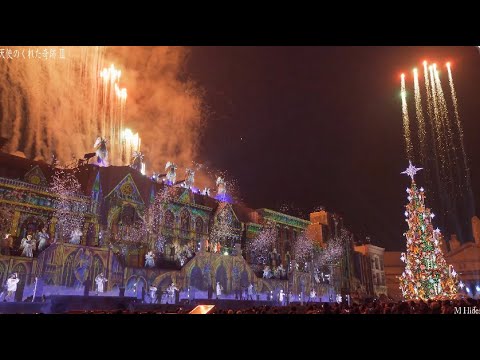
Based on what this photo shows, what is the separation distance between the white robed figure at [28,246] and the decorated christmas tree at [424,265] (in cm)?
2482

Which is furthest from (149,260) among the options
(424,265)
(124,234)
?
(424,265)

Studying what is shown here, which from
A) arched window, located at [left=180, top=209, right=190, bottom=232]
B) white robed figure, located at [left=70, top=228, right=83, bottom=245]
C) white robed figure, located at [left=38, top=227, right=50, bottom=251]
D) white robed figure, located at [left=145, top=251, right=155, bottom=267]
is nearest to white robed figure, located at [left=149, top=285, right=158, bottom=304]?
white robed figure, located at [left=145, top=251, right=155, bottom=267]

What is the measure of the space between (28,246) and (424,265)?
2616 cm

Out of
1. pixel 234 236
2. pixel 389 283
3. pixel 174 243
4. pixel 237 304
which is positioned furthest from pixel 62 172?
pixel 389 283

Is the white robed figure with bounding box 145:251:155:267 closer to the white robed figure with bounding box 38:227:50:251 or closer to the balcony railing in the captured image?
the balcony railing

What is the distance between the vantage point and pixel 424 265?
25516 millimetres

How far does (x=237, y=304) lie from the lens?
33156 mm

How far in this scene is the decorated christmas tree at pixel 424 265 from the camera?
2516 cm

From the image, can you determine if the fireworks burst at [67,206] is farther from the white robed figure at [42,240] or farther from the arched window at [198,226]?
the arched window at [198,226]

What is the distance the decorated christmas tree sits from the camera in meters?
25.2

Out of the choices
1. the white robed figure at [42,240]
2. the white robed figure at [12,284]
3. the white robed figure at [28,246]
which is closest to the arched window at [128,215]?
the white robed figure at [42,240]

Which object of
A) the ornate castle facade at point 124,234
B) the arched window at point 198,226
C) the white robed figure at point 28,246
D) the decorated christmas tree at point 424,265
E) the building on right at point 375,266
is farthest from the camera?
the building on right at point 375,266

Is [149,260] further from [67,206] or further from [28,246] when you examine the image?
[28,246]
